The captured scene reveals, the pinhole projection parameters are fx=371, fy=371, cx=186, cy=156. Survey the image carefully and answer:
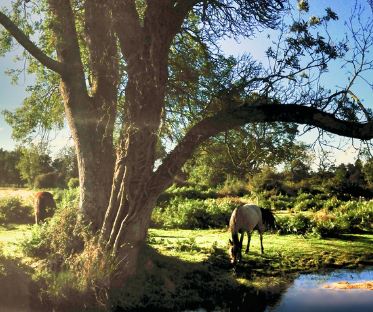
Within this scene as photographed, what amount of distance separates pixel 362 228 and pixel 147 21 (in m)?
13.5

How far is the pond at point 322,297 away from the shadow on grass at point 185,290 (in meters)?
0.30

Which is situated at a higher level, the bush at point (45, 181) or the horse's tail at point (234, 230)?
the bush at point (45, 181)

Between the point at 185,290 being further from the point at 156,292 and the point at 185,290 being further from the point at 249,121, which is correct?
the point at 249,121

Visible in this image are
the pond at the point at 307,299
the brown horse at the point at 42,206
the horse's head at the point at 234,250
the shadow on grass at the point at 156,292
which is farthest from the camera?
the brown horse at the point at 42,206

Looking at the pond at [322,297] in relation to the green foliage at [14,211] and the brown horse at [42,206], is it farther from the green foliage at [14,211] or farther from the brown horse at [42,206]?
the green foliage at [14,211]

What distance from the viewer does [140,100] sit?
892 centimetres

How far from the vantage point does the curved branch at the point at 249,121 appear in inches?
310

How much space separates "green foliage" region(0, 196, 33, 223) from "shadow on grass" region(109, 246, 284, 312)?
12662 millimetres

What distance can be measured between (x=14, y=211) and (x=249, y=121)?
16908mm

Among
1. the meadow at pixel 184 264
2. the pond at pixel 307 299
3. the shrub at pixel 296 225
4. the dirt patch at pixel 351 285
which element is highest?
the shrub at pixel 296 225

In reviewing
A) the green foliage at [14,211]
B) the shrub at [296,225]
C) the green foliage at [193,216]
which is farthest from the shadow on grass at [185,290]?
the green foliage at [14,211]

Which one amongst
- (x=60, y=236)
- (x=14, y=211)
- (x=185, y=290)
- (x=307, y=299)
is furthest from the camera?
(x=14, y=211)

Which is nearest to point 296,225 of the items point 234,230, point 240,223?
point 240,223

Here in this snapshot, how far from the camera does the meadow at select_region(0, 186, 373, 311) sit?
7.86 meters
